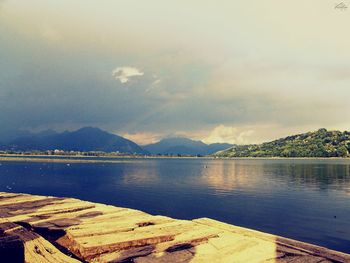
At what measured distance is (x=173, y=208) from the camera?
186ft

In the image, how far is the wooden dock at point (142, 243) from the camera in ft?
35.9

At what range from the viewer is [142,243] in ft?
41.6

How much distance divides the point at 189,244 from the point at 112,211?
8.47 m

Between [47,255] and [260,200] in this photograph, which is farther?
[260,200]

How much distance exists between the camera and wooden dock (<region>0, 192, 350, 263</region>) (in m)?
11.0

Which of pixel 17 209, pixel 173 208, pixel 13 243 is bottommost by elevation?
pixel 173 208

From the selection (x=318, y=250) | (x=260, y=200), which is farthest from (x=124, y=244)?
(x=260, y=200)

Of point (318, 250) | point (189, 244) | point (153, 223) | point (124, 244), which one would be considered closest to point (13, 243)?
point (124, 244)

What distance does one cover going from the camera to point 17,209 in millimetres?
21547

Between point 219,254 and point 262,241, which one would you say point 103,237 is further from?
point 262,241

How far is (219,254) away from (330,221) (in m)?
41.7

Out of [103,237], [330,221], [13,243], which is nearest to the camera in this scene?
[13,243]

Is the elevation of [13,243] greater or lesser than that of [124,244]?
greater

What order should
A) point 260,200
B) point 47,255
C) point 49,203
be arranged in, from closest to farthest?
point 47,255
point 49,203
point 260,200
